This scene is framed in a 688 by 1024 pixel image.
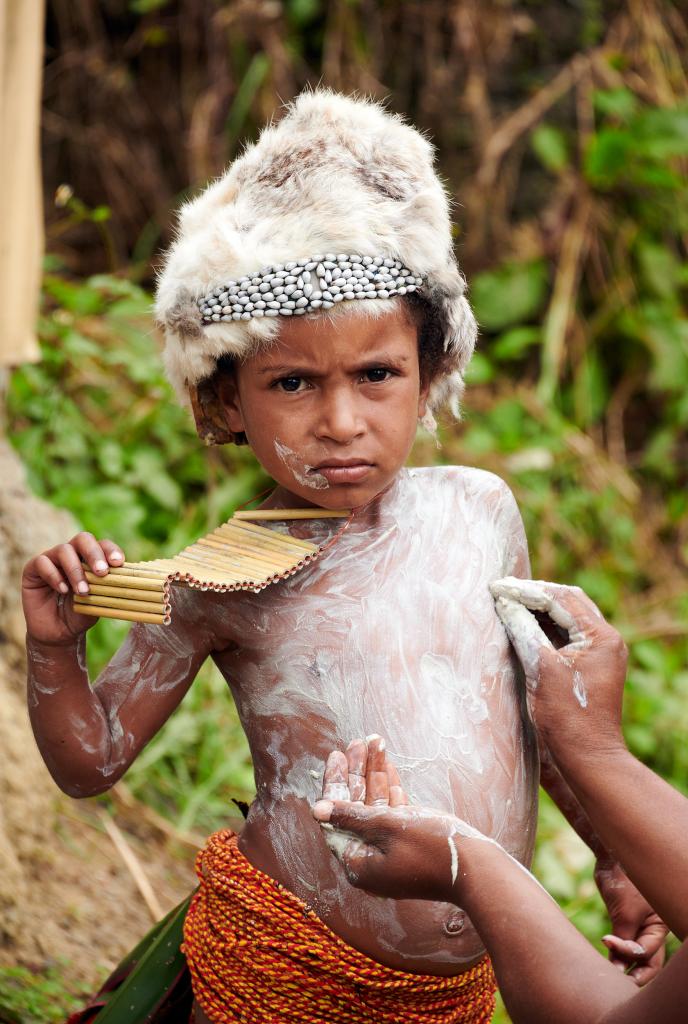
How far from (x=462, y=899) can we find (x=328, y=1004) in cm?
54

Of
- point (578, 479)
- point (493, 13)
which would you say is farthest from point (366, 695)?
point (493, 13)

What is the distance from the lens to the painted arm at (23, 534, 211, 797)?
177cm

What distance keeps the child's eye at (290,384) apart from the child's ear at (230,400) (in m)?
0.17

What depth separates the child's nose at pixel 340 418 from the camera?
1.77 m

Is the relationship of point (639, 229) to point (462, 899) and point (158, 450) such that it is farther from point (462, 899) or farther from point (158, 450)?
point (462, 899)

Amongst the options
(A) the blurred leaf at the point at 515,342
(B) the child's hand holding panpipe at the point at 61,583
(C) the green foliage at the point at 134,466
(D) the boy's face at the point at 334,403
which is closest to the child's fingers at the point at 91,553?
(B) the child's hand holding panpipe at the point at 61,583

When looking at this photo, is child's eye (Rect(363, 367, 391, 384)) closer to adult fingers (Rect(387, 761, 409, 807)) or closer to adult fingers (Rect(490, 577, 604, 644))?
adult fingers (Rect(490, 577, 604, 644))

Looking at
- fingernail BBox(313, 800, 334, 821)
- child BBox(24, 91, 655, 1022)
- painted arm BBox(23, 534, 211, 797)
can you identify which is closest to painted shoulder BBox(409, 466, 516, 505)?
child BBox(24, 91, 655, 1022)

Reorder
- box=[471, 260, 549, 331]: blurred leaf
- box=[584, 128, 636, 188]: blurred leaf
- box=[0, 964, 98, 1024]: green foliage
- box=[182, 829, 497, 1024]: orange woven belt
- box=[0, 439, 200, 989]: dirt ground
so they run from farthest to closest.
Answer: box=[471, 260, 549, 331]: blurred leaf
box=[584, 128, 636, 188]: blurred leaf
box=[0, 439, 200, 989]: dirt ground
box=[0, 964, 98, 1024]: green foliage
box=[182, 829, 497, 1024]: orange woven belt

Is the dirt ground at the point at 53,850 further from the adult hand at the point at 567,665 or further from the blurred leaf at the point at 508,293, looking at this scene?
the blurred leaf at the point at 508,293

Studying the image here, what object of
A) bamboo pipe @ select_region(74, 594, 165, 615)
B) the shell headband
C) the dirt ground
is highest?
the shell headband

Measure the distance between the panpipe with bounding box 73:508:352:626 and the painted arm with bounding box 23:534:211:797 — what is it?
37 millimetres

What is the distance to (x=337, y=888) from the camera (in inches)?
73.2

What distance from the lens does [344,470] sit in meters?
1.83
